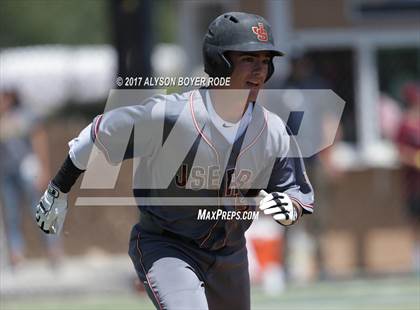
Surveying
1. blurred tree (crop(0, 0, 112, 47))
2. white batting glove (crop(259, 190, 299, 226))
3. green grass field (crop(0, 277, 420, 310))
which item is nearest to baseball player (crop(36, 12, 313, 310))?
white batting glove (crop(259, 190, 299, 226))

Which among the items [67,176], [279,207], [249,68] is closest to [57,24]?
[67,176]

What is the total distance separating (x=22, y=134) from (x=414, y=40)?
171 inches

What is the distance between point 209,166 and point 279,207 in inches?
16.1

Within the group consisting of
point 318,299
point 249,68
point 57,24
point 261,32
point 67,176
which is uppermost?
point 57,24

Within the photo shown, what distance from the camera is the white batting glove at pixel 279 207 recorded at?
5227 mm

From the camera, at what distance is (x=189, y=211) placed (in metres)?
5.41

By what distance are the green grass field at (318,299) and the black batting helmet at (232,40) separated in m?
4.40

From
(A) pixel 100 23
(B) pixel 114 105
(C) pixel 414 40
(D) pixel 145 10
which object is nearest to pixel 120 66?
(D) pixel 145 10

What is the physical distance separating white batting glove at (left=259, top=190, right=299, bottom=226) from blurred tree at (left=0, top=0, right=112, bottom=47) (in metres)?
25.2

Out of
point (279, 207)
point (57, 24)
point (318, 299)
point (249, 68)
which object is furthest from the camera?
point (57, 24)

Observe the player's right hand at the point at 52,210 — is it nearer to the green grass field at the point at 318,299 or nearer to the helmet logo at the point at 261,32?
the helmet logo at the point at 261,32

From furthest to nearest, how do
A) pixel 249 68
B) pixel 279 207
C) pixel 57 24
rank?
pixel 57 24 → pixel 249 68 → pixel 279 207

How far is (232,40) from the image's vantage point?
5285 mm

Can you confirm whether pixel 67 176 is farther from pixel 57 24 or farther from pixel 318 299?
pixel 57 24
